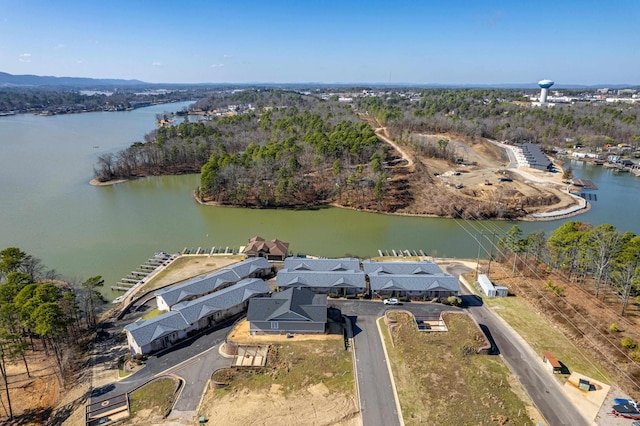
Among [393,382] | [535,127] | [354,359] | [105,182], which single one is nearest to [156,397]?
[354,359]

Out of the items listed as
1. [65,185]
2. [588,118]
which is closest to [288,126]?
[65,185]

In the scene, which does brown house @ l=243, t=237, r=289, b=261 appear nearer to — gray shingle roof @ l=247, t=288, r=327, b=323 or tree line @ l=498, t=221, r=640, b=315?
gray shingle roof @ l=247, t=288, r=327, b=323

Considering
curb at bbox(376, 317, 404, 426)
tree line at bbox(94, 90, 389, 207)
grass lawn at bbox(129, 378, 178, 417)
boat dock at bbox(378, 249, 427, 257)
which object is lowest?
boat dock at bbox(378, 249, 427, 257)

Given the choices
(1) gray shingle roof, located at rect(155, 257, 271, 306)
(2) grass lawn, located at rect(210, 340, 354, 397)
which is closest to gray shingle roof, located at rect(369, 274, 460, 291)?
(2) grass lawn, located at rect(210, 340, 354, 397)

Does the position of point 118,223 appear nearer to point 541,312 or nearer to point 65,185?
point 65,185

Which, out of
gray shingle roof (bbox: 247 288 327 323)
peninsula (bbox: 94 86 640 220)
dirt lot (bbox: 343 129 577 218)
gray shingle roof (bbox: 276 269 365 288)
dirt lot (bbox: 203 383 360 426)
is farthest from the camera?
peninsula (bbox: 94 86 640 220)

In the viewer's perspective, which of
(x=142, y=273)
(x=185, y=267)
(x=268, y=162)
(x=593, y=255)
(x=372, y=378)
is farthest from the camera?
(x=268, y=162)

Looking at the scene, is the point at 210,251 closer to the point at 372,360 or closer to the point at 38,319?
the point at 38,319

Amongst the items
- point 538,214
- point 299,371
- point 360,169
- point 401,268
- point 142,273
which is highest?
point 360,169
